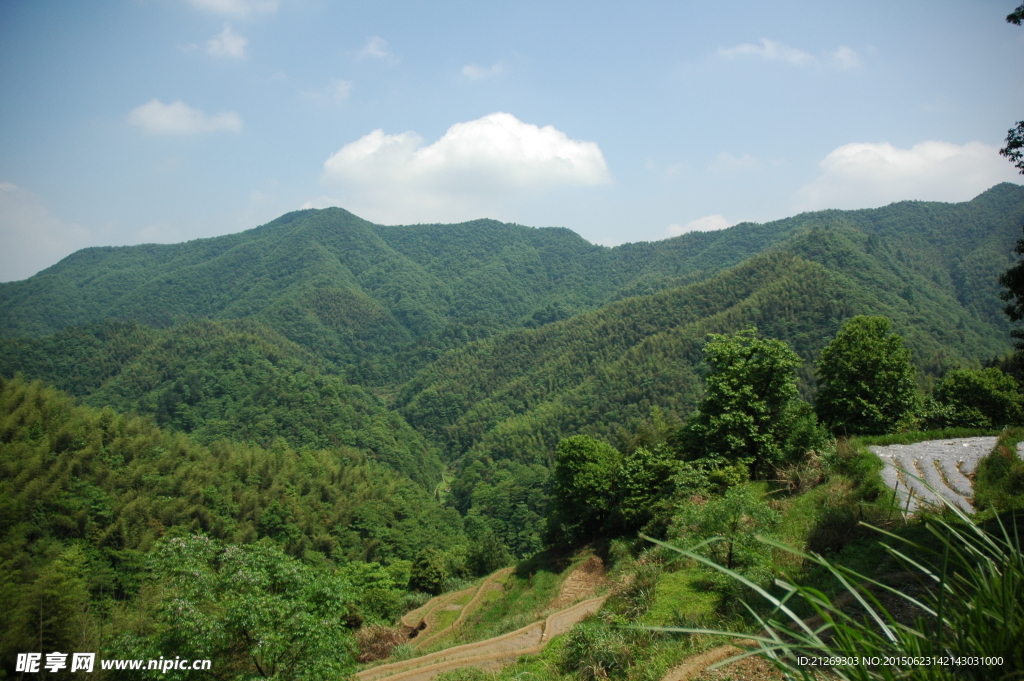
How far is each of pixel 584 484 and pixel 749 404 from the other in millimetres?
11931

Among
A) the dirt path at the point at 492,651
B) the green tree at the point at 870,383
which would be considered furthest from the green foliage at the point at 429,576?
the green tree at the point at 870,383

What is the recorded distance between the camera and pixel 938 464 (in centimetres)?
1301

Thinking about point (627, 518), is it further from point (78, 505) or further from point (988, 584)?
point (78, 505)

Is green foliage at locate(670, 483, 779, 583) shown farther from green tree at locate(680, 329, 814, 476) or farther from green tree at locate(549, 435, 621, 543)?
green tree at locate(549, 435, 621, 543)

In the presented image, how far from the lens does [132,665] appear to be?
12.3 m

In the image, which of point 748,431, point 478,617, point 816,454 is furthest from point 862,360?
point 478,617

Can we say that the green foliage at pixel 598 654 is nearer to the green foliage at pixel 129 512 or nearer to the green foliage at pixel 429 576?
the green foliage at pixel 129 512

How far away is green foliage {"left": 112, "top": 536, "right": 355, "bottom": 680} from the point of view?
12.5 meters

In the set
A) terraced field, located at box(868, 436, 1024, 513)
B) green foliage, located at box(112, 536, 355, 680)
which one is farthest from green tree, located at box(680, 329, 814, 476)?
green foliage, located at box(112, 536, 355, 680)

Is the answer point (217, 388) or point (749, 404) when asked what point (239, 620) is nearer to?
point (749, 404)

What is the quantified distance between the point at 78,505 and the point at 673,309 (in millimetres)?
136804

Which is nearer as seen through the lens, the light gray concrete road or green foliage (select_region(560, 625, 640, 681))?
green foliage (select_region(560, 625, 640, 681))

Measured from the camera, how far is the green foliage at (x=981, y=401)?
29234 millimetres

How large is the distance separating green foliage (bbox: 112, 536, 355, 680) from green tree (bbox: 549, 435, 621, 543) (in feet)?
60.8
